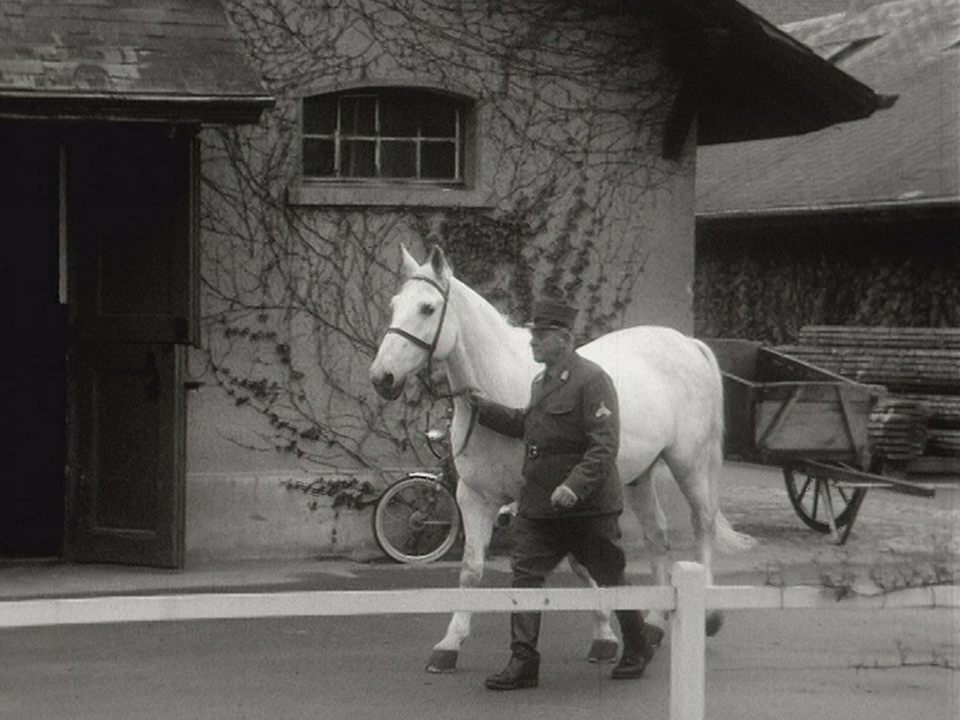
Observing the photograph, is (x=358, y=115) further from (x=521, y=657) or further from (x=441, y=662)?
(x=521, y=657)

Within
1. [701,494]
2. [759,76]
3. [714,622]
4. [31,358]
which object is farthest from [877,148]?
[714,622]

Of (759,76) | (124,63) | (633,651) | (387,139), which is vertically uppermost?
(759,76)

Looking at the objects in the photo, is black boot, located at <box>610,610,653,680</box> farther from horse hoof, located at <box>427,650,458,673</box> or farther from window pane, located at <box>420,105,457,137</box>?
window pane, located at <box>420,105,457,137</box>

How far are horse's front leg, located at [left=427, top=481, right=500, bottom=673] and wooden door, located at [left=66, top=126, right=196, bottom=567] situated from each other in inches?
138

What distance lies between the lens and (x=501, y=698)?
948 centimetres

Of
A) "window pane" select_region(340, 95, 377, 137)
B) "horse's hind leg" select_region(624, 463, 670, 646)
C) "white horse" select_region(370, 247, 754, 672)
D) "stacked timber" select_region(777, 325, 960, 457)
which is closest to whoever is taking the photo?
"white horse" select_region(370, 247, 754, 672)

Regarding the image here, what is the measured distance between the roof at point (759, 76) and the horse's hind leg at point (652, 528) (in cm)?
427

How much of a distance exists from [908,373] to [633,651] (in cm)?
1390

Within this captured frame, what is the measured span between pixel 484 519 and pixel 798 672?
1.70 meters

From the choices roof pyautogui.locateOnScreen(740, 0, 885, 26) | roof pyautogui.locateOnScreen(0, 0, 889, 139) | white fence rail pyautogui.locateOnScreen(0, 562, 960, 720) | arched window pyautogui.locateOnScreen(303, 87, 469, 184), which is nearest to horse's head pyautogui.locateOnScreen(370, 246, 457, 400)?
roof pyautogui.locateOnScreen(0, 0, 889, 139)

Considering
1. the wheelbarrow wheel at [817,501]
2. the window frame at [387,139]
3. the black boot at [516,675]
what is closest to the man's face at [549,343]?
the black boot at [516,675]

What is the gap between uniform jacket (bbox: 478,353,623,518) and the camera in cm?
962

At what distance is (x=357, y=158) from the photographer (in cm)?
1485

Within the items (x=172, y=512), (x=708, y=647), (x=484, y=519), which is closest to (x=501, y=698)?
(x=484, y=519)
